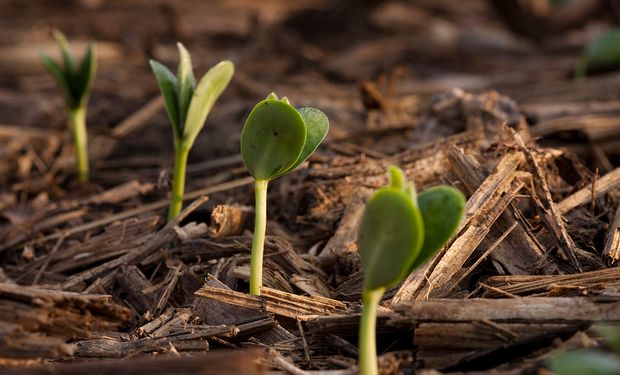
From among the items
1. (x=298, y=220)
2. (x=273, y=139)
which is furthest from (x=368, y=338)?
(x=298, y=220)

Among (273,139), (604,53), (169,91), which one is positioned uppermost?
(604,53)

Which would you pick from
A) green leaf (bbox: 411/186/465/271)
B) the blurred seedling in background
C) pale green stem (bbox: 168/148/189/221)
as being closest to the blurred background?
pale green stem (bbox: 168/148/189/221)

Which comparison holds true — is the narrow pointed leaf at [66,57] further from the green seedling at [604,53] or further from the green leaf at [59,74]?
the green seedling at [604,53]

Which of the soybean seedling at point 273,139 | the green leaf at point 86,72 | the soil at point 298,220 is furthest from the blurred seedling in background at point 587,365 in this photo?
the green leaf at point 86,72

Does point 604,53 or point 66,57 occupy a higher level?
point 604,53

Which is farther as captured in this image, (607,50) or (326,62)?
(326,62)

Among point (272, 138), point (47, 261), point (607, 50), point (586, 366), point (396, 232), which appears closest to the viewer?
point (586, 366)

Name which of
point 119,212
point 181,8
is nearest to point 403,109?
point 119,212

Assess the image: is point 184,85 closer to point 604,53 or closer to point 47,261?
point 47,261
